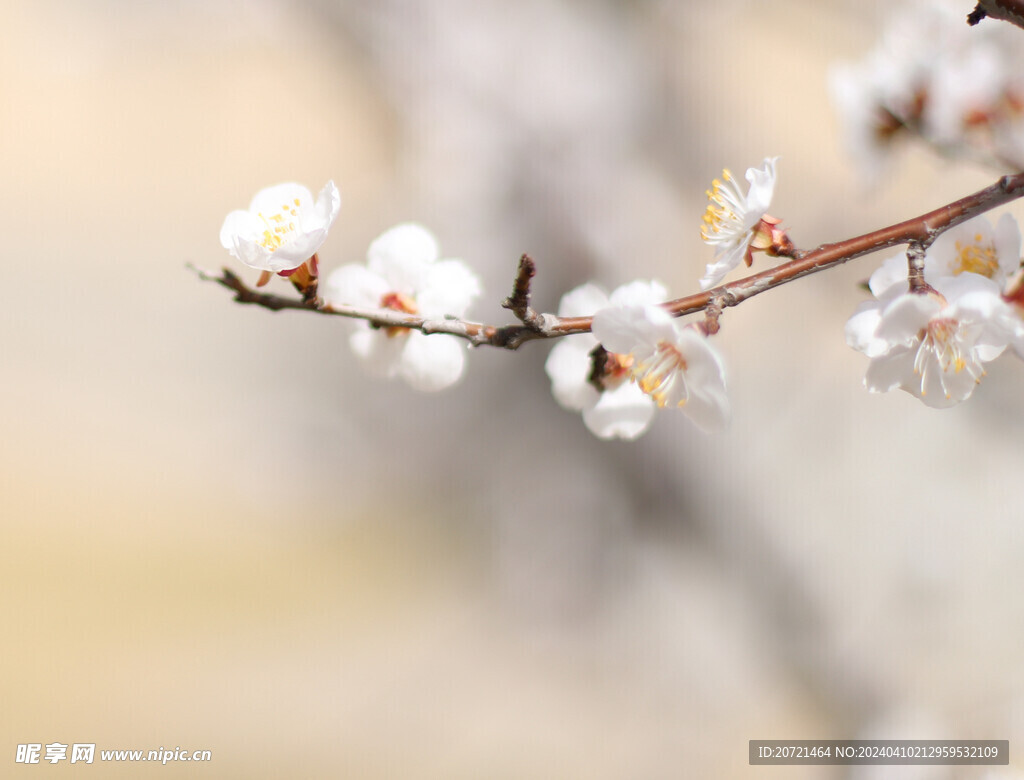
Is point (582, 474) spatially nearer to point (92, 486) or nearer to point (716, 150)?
point (716, 150)

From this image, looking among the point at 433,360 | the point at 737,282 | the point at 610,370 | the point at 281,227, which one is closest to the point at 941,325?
the point at 737,282

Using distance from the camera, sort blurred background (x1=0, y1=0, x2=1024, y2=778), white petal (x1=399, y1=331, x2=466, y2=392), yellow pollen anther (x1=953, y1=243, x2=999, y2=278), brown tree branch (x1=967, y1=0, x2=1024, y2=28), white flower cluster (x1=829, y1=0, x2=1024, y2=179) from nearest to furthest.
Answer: brown tree branch (x1=967, y1=0, x2=1024, y2=28)
yellow pollen anther (x1=953, y1=243, x2=999, y2=278)
white petal (x1=399, y1=331, x2=466, y2=392)
white flower cluster (x1=829, y1=0, x2=1024, y2=179)
blurred background (x1=0, y1=0, x2=1024, y2=778)

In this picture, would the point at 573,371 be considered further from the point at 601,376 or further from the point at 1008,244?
the point at 1008,244

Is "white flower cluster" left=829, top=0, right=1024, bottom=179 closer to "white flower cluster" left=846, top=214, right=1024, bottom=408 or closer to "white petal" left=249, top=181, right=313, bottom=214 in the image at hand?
"white flower cluster" left=846, top=214, right=1024, bottom=408

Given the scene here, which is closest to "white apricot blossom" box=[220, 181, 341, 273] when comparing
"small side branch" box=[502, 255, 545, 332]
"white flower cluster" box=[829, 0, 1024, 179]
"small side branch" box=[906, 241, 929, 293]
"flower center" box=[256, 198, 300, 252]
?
"flower center" box=[256, 198, 300, 252]

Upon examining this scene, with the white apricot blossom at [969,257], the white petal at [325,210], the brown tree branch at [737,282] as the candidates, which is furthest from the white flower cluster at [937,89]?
the white petal at [325,210]

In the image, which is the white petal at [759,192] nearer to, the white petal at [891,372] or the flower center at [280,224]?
the white petal at [891,372]

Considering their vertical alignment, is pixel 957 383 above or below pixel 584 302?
below
